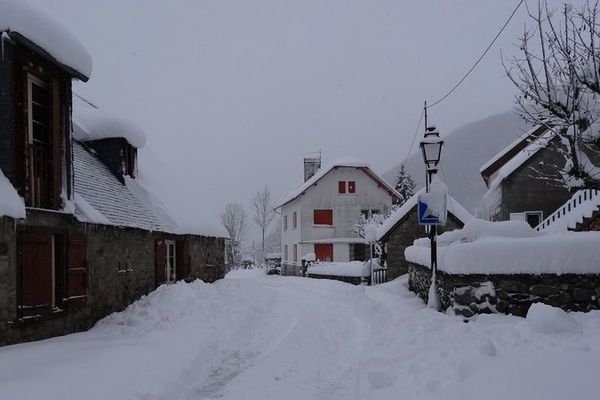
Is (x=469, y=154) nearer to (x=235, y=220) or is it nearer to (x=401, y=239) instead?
(x=235, y=220)

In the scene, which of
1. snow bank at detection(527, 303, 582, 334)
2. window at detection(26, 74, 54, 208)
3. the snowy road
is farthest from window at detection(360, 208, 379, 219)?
snow bank at detection(527, 303, 582, 334)

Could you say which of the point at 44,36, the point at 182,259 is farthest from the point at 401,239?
the point at 44,36

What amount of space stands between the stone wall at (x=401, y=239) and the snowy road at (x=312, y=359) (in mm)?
8129

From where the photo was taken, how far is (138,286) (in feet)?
38.6

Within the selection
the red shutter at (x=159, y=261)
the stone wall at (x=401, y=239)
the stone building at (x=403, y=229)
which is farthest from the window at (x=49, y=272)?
the stone wall at (x=401, y=239)

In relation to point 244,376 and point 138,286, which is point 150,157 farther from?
point 244,376

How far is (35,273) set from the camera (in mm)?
7805

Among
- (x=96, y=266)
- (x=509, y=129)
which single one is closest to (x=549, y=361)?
(x=96, y=266)

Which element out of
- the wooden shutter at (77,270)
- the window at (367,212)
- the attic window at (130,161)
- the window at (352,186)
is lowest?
the wooden shutter at (77,270)

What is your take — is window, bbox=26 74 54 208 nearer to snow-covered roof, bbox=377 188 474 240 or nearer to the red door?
snow-covered roof, bbox=377 188 474 240

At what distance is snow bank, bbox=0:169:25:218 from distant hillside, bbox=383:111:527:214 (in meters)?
78.8

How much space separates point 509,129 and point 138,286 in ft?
351

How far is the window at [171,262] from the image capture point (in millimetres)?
14297

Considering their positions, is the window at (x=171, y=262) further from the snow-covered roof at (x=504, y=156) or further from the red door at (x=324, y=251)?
the red door at (x=324, y=251)
